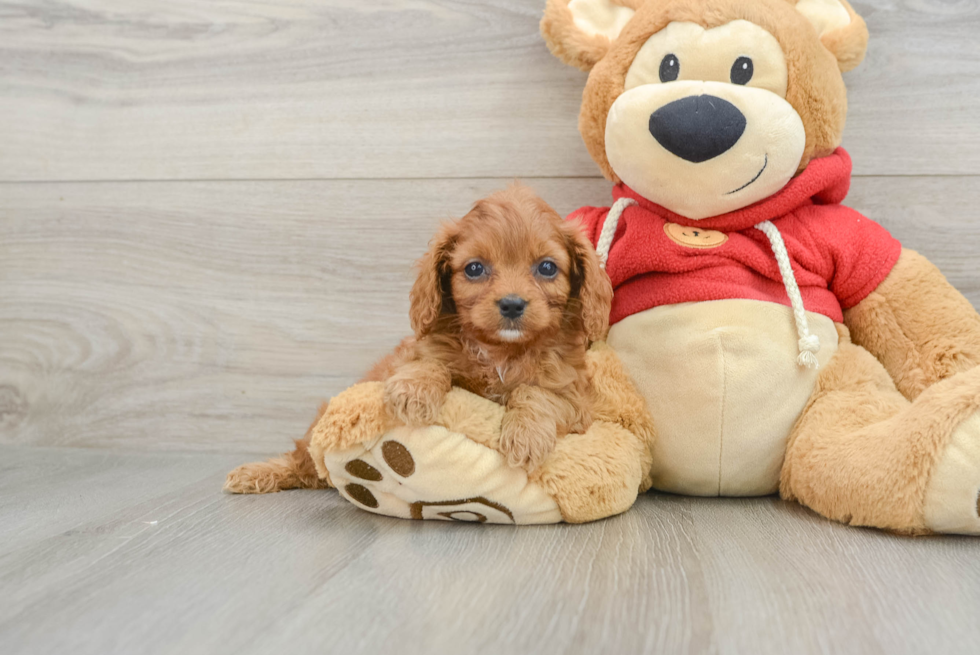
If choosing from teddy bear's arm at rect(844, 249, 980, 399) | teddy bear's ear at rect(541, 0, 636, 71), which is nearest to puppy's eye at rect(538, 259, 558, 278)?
teddy bear's ear at rect(541, 0, 636, 71)

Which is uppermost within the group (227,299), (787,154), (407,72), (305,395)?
(407,72)

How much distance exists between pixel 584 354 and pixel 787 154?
52 cm

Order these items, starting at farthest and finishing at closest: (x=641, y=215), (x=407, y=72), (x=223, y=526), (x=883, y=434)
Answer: (x=407, y=72) < (x=641, y=215) < (x=223, y=526) < (x=883, y=434)

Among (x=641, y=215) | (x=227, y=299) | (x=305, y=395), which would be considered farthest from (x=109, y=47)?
(x=641, y=215)

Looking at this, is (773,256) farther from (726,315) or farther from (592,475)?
(592,475)

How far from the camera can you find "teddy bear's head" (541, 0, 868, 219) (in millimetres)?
1288

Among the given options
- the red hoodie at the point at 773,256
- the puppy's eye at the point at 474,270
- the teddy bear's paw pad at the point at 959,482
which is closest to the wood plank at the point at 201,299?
the red hoodie at the point at 773,256

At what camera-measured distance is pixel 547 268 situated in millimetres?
1247

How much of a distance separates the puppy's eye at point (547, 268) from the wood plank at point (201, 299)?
1.84 feet

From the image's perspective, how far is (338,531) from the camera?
124cm

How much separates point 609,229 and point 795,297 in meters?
0.38

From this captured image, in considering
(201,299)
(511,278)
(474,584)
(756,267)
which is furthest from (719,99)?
(201,299)

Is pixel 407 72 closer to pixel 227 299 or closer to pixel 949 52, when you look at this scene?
pixel 227 299

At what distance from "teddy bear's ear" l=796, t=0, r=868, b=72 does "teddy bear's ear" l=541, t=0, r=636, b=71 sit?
0.36 meters
